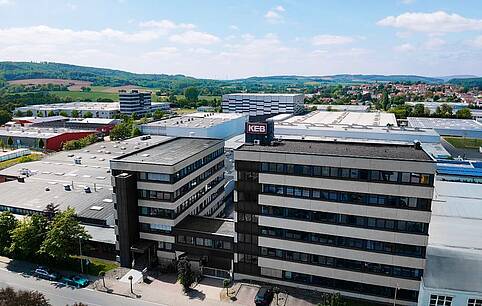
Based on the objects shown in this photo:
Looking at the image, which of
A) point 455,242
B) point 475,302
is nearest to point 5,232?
point 475,302

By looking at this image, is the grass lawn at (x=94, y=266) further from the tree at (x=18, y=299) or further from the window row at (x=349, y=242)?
the window row at (x=349, y=242)

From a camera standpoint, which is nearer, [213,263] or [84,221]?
[213,263]

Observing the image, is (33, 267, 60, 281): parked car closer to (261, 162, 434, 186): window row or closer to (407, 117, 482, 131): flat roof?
(261, 162, 434, 186): window row

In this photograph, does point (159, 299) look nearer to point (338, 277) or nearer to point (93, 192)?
point (338, 277)

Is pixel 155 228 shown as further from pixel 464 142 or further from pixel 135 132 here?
pixel 464 142

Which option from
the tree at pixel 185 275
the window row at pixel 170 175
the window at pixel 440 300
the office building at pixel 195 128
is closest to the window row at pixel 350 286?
the window at pixel 440 300

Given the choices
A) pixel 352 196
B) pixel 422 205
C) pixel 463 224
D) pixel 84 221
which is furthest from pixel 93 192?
pixel 463 224
